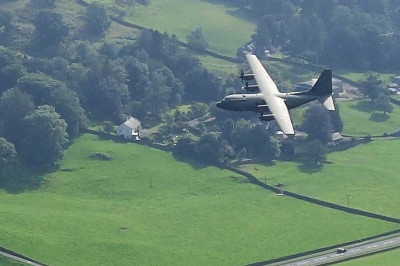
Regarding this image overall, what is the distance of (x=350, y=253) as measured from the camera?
179 m

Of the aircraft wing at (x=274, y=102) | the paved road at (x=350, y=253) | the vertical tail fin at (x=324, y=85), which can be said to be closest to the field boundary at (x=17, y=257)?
the paved road at (x=350, y=253)

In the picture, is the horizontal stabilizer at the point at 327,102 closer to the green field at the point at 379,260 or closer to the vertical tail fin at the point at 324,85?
the vertical tail fin at the point at 324,85

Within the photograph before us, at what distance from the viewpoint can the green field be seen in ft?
571

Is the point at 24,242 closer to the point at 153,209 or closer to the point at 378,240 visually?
the point at 153,209

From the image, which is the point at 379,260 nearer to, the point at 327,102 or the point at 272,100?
the point at 327,102

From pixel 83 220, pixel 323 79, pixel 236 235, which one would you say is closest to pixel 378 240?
pixel 236 235

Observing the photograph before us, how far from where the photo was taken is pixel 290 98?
157750 millimetres

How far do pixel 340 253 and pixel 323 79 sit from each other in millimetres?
31803

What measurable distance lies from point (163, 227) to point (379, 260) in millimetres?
36142

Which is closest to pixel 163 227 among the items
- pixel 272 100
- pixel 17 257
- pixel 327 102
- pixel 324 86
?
pixel 17 257

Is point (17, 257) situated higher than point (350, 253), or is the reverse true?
point (350, 253)

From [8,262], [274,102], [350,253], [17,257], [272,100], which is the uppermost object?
[272,100]

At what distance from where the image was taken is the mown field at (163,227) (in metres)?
175

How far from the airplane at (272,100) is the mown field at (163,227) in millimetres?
29682
